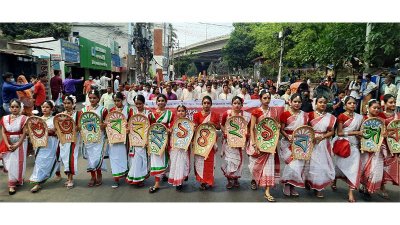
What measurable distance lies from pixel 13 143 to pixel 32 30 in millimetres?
20770

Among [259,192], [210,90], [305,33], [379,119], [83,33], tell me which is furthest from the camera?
[83,33]

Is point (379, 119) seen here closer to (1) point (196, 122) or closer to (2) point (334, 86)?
(1) point (196, 122)

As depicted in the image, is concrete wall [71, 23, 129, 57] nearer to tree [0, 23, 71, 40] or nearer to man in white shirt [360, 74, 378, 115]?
tree [0, 23, 71, 40]

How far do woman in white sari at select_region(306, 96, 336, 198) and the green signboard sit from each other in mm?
18740

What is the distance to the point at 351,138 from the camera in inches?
194

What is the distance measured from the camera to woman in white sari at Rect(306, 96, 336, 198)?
4.87 metres

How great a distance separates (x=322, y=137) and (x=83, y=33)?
33.2 m

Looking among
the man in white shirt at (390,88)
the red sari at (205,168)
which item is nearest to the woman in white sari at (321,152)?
the red sari at (205,168)

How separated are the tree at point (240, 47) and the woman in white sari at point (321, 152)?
41.2 metres

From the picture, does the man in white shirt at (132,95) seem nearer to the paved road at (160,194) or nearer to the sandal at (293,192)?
the paved road at (160,194)

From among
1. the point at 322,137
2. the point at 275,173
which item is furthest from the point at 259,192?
the point at 322,137

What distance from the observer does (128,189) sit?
5.30 meters

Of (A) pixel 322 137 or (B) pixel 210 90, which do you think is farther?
(B) pixel 210 90

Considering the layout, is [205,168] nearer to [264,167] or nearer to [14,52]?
[264,167]
